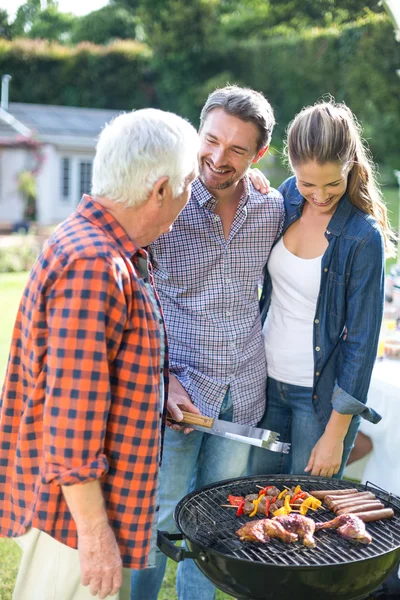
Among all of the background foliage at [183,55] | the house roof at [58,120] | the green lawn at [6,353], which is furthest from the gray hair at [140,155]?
the background foliage at [183,55]

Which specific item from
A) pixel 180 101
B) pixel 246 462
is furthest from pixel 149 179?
pixel 180 101

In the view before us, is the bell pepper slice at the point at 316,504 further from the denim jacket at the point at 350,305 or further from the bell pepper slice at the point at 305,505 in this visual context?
the denim jacket at the point at 350,305

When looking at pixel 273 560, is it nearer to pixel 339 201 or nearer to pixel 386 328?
pixel 339 201

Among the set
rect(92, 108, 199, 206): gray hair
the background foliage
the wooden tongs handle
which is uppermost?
the background foliage

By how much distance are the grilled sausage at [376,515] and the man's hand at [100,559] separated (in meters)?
0.82

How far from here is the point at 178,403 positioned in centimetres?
241

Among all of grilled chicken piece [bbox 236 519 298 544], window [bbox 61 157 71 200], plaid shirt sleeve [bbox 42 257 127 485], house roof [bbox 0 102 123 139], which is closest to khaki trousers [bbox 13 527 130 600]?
plaid shirt sleeve [bbox 42 257 127 485]

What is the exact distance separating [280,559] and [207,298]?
3.00ft

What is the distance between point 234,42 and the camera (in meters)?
30.6

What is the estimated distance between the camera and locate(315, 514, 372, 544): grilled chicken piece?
207cm

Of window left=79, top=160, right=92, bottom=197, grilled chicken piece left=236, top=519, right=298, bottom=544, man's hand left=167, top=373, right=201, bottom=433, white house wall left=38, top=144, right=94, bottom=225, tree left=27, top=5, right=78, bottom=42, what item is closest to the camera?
grilled chicken piece left=236, top=519, right=298, bottom=544

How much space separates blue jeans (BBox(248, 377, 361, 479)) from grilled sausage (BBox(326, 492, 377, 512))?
279 mm

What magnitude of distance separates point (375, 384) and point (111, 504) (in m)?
1.98

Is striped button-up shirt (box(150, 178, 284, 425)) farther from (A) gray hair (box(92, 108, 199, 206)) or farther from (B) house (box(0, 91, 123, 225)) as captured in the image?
(B) house (box(0, 91, 123, 225))
